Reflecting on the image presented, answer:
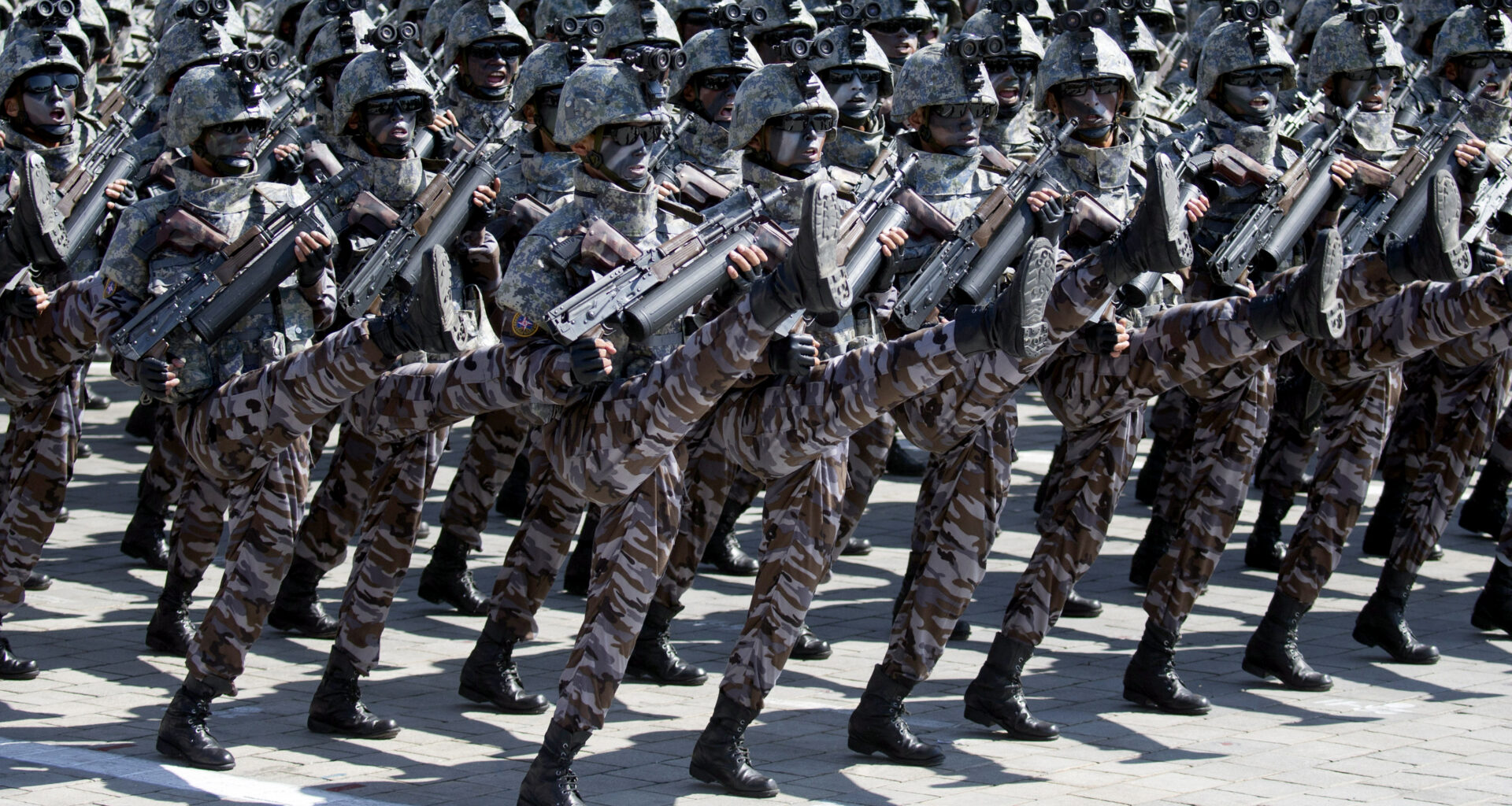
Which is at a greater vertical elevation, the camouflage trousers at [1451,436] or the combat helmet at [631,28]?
the combat helmet at [631,28]

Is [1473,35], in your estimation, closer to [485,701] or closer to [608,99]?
[608,99]

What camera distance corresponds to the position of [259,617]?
274 inches

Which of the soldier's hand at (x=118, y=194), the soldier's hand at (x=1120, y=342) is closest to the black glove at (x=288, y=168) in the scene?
the soldier's hand at (x=118, y=194)

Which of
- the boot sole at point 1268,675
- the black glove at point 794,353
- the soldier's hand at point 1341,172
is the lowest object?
the boot sole at point 1268,675

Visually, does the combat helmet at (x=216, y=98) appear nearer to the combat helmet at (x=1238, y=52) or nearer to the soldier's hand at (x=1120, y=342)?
the soldier's hand at (x=1120, y=342)

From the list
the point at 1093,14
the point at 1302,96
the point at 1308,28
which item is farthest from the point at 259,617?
the point at 1308,28

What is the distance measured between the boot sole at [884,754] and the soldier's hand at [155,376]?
2830 mm

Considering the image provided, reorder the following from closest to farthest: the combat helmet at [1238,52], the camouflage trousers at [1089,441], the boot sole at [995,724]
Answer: the camouflage trousers at [1089,441]
the boot sole at [995,724]
the combat helmet at [1238,52]

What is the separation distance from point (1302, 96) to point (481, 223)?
490cm

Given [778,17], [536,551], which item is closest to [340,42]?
[778,17]

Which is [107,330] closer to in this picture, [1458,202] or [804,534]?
[804,534]

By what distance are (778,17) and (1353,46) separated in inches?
130

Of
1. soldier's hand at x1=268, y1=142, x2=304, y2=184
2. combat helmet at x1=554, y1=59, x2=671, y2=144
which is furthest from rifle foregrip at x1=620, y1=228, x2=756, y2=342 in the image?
soldier's hand at x1=268, y1=142, x2=304, y2=184

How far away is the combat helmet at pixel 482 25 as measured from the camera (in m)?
10.3
